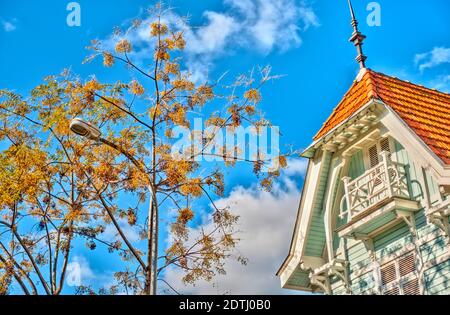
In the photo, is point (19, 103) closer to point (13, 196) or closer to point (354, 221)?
point (13, 196)

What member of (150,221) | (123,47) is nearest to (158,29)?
(123,47)

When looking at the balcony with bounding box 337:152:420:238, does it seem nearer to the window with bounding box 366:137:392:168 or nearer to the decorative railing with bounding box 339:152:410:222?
the decorative railing with bounding box 339:152:410:222

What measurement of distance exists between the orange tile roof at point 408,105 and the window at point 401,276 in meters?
2.68

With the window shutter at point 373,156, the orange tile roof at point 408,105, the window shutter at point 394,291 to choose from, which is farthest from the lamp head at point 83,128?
the window shutter at point 394,291

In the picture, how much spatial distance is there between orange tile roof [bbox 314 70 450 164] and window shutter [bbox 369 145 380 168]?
114cm

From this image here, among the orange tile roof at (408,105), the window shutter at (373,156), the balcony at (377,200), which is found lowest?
the balcony at (377,200)

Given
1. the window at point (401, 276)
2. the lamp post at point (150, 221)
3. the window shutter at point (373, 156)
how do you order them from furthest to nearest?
the window shutter at point (373, 156) → the window at point (401, 276) → the lamp post at point (150, 221)

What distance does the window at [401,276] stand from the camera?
15.4 m

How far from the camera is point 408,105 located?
1800 cm

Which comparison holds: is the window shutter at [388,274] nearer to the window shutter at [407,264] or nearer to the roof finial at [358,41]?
the window shutter at [407,264]

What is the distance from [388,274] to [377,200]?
6.27 feet

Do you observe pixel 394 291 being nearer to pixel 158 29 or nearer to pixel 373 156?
pixel 373 156

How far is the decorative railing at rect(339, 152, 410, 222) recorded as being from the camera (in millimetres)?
16031
